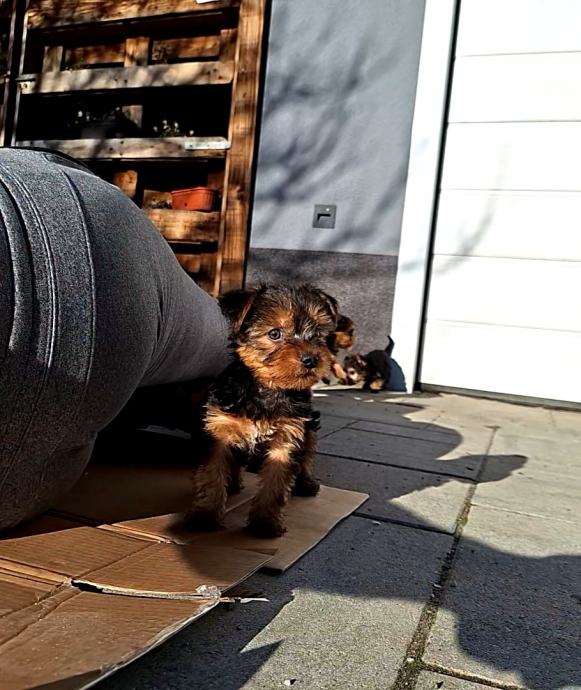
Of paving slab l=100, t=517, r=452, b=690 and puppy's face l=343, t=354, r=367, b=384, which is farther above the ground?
puppy's face l=343, t=354, r=367, b=384

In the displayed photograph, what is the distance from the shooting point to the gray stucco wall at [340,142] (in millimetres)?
5957

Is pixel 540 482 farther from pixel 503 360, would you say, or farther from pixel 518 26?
pixel 518 26

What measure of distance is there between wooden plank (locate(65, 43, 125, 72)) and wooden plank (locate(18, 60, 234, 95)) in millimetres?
427

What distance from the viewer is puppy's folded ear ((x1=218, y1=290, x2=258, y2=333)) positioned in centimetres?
255

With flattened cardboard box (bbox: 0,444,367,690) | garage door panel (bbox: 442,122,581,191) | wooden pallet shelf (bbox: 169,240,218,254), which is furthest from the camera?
wooden pallet shelf (bbox: 169,240,218,254)

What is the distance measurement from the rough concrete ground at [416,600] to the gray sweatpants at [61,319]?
67cm

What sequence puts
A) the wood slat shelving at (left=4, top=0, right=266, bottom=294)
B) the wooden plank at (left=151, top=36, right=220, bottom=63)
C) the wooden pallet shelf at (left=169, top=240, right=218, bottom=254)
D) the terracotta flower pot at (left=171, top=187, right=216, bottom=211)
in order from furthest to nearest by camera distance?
the wooden plank at (left=151, top=36, right=220, bottom=63) → the wooden pallet shelf at (left=169, top=240, right=218, bottom=254) → the terracotta flower pot at (left=171, top=187, right=216, bottom=211) → the wood slat shelving at (left=4, top=0, right=266, bottom=294)

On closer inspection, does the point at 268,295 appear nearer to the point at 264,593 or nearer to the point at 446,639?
the point at 264,593

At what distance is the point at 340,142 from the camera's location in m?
6.18

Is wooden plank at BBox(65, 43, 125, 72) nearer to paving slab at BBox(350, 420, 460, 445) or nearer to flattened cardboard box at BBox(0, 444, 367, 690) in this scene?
paving slab at BBox(350, 420, 460, 445)

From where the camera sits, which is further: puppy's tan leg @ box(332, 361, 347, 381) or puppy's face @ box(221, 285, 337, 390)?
puppy's tan leg @ box(332, 361, 347, 381)

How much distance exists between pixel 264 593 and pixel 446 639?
0.50 metres

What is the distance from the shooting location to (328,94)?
6219 millimetres

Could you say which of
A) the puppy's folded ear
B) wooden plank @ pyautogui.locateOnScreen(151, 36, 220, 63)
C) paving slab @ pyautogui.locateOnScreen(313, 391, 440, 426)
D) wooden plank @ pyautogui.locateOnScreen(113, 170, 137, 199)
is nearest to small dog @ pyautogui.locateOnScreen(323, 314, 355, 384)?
the puppy's folded ear
